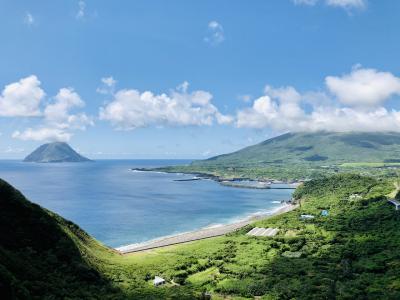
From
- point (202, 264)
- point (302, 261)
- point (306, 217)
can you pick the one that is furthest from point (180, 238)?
point (302, 261)

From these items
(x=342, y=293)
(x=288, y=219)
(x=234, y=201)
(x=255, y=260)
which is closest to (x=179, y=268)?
(x=255, y=260)

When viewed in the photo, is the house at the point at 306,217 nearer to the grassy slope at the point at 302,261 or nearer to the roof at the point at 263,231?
the grassy slope at the point at 302,261

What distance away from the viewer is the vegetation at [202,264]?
42844 mm

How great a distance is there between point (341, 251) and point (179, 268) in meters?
27.8

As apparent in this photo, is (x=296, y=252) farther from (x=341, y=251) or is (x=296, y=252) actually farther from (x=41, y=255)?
(x=41, y=255)

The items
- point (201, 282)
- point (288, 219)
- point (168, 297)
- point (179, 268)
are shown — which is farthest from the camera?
point (288, 219)

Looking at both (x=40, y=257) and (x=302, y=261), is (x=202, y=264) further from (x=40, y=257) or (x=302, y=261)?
(x=40, y=257)

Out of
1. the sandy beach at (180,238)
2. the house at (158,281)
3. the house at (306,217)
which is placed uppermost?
the house at (306,217)

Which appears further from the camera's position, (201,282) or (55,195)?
(55,195)

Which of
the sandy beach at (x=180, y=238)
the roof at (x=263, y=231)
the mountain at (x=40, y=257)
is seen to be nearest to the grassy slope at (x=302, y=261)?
the roof at (x=263, y=231)

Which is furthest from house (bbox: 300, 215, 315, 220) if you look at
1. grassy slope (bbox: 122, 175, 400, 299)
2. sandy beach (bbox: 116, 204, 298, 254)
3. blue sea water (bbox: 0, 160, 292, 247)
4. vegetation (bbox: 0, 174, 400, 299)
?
blue sea water (bbox: 0, 160, 292, 247)

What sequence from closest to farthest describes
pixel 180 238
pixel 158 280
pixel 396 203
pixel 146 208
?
pixel 158 280
pixel 180 238
pixel 396 203
pixel 146 208

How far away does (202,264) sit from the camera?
6003 centimetres

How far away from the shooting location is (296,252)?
66.1m
